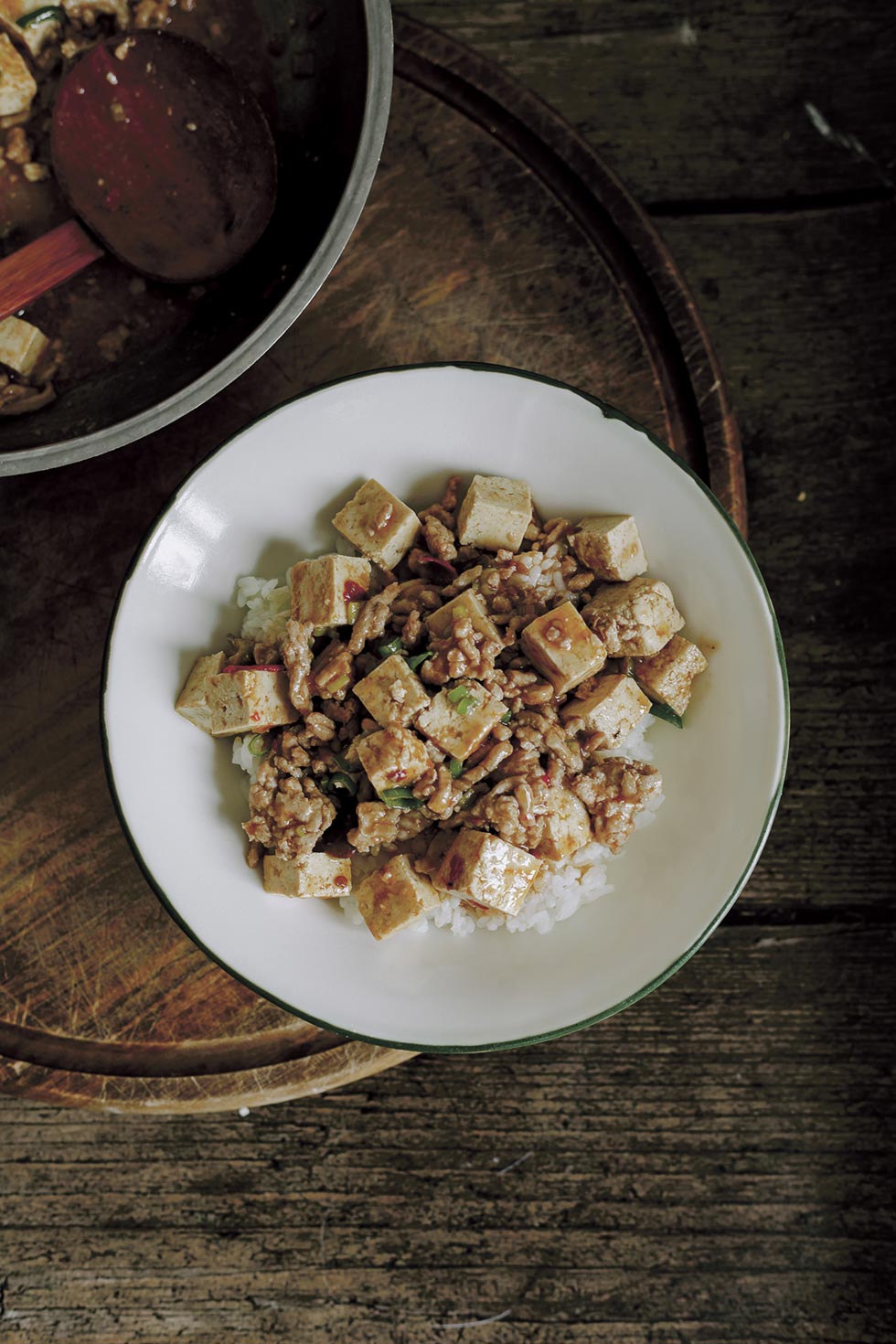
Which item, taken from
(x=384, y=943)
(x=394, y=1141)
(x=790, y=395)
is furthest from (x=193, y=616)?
(x=790, y=395)

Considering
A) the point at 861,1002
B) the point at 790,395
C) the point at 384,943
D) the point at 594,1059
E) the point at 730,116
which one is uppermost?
the point at 730,116

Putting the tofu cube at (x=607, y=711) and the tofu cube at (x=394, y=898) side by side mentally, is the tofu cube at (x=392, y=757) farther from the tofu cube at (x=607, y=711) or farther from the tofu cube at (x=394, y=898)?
the tofu cube at (x=607, y=711)

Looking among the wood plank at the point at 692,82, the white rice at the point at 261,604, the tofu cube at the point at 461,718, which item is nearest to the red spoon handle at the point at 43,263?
the white rice at the point at 261,604

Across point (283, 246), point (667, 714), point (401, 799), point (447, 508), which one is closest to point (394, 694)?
point (401, 799)

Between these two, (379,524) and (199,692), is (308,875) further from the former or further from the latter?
(379,524)

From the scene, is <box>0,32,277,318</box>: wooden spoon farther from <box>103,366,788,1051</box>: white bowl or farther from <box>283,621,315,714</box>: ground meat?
<box>283,621,315,714</box>: ground meat

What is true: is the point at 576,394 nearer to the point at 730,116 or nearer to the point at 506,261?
the point at 506,261
